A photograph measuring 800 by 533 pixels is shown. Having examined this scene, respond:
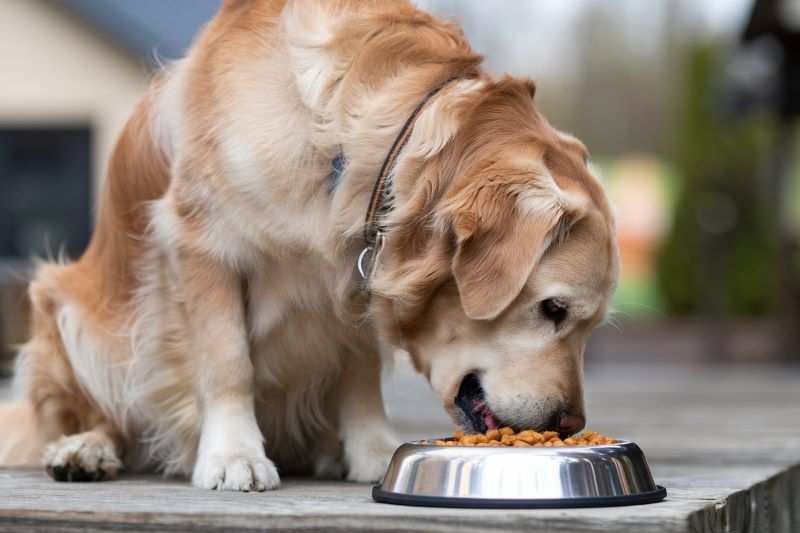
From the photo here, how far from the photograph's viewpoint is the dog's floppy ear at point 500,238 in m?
2.40

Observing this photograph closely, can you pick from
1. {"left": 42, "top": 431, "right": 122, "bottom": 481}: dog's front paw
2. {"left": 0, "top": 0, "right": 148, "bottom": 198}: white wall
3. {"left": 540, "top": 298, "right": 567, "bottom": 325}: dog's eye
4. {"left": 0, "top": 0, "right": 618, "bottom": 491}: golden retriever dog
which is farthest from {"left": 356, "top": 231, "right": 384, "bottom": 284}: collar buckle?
{"left": 0, "top": 0, "right": 148, "bottom": 198}: white wall

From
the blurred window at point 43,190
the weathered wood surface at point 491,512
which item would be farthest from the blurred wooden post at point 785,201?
the blurred window at point 43,190

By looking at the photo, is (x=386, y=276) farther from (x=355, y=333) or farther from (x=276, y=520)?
(x=276, y=520)

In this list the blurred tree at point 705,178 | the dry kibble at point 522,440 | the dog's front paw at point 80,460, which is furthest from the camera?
the blurred tree at point 705,178

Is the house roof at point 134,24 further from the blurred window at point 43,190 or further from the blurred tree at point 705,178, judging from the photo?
the blurred tree at point 705,178

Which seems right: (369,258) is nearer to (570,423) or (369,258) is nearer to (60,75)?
(570,423)

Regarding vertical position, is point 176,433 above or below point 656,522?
above

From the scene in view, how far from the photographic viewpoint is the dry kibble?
2.34m

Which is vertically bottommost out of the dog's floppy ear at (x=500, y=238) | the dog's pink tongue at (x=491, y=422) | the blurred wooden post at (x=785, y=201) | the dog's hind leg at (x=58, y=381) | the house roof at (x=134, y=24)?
the dog's pink tongue at (x=491, y=422)

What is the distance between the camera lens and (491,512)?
2.03m

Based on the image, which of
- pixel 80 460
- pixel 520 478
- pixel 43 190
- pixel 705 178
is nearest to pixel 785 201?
pixel 705 178

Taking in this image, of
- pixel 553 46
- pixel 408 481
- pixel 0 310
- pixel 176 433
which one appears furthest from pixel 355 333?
pixel 553 46

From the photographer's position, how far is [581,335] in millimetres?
2637

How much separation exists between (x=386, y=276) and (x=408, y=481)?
1.79 ft
